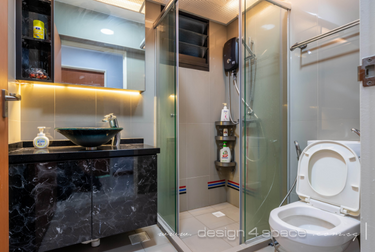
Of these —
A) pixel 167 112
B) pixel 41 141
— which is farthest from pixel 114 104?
pixel 41 141

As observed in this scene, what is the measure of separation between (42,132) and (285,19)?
2414 mm

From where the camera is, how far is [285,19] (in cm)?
187

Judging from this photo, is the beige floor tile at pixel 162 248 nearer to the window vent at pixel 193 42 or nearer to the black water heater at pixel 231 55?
the window vent at pixel 193 42

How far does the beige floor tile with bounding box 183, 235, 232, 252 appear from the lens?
1613 millimetres

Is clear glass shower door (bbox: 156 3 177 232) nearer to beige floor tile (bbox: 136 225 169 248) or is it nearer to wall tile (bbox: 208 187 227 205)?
beige floor tile (bbox: 136 225 169 248)

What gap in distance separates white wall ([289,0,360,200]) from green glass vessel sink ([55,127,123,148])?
1.66 metres

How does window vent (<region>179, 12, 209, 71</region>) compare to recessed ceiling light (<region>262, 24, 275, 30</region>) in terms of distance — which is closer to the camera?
recessed ceiling light (<region>262, 24, 275, 30</region>)

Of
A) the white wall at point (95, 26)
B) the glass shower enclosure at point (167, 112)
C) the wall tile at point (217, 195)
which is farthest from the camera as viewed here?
the wall tile at point (217, 195)

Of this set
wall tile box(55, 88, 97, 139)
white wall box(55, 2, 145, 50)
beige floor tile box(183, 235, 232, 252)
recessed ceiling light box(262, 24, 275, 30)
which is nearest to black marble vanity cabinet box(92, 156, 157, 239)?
beige floor tile box(183, 235, 232, 252)

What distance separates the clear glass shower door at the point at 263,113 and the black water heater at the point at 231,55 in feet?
1.96

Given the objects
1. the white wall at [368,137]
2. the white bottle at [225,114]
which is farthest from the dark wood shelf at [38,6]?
the white wall at [368,137]

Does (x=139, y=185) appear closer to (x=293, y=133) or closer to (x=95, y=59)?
(x=95, y=59)

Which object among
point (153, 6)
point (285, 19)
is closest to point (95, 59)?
point (153, 6)

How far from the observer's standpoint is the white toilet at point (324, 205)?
1.06m
